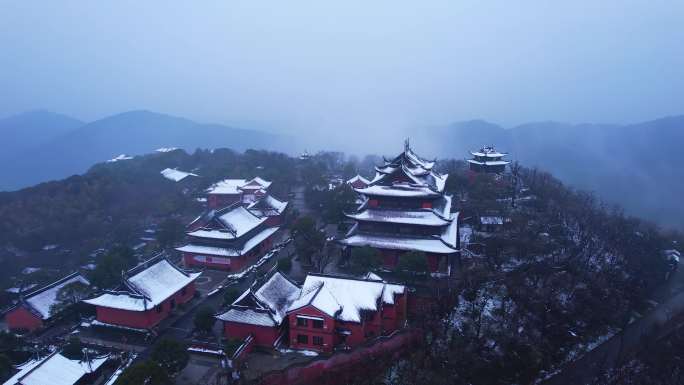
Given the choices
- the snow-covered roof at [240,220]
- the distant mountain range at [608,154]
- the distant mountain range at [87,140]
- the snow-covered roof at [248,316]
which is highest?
the snow-covered roof at [240,220]

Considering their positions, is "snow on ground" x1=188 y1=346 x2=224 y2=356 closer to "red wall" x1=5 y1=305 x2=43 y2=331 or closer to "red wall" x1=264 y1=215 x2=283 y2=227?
"red wall" x1=5 y1=305 x2=43 y2=331

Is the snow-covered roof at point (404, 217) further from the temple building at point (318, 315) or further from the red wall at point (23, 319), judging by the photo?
the red wall at point (23, 319)

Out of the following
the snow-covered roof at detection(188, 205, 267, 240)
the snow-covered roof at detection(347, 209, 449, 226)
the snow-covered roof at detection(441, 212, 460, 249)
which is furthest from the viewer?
the snow-covered roof at detection(188, 205, 267, 240)

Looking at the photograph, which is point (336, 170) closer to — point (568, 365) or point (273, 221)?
point (273, 221)

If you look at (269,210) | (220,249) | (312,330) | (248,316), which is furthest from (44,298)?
(269,210)

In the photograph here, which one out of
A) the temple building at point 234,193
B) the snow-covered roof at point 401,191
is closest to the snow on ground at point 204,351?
the snow-covered roof at point 401,191

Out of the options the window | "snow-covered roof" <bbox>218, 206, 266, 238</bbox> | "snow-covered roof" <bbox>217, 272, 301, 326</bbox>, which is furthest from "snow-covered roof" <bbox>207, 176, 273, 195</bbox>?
the window
